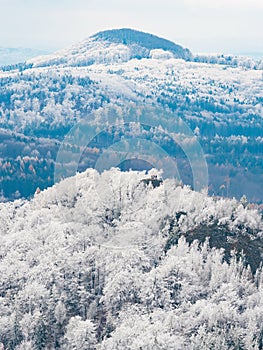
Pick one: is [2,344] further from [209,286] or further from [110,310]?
[209,286]

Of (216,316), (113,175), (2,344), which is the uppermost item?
(113,175)

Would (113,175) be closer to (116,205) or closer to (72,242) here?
(116,205)

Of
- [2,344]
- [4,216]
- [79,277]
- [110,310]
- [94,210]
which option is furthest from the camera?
[4,216]

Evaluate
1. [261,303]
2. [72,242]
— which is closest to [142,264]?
[72,242]

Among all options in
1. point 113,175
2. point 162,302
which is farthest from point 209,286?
point 113,175

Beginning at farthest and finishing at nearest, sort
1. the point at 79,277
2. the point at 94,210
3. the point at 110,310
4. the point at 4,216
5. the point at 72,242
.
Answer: the point at 4,216 < the point at 94,210 < the point at 72,242 < the point at 79,277 < the point at 110,310

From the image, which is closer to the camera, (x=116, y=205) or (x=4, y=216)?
(x=116, y=205)

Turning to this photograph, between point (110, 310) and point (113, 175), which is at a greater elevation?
point (113, 175)
